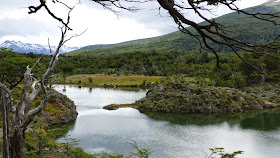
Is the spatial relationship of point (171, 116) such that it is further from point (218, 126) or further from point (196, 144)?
point (196, 144)

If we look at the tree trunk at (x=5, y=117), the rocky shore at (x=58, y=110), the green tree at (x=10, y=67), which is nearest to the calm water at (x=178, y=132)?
the rocky shore at (x=58, y=110)

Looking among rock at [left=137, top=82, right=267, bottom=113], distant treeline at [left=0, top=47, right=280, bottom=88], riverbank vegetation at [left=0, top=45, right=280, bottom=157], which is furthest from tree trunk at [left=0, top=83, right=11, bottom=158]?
distant treeline at [left=0, top=47, right=280, bottom=88]

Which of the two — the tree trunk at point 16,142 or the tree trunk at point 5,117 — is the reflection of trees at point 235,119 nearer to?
the tree trunk at point 16,142

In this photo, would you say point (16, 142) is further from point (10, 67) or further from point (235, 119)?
point (235, 119)

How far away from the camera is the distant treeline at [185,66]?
6225 centimetres

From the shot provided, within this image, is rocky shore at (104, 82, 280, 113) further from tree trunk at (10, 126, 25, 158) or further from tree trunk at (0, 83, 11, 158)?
tree trunk at (0, 83, 11, 158)

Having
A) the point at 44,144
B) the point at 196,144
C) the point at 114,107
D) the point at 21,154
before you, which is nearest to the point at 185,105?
the point at 114,107

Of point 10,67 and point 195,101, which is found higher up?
point 10,67

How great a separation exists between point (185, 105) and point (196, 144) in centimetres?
1927

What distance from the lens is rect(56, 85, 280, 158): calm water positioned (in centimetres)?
Result: 2325

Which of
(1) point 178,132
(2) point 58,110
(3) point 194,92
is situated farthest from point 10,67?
(3) point 194,92

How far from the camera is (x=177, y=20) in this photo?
3783mm

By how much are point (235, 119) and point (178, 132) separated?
14056mm

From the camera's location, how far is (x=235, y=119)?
3828 cm
